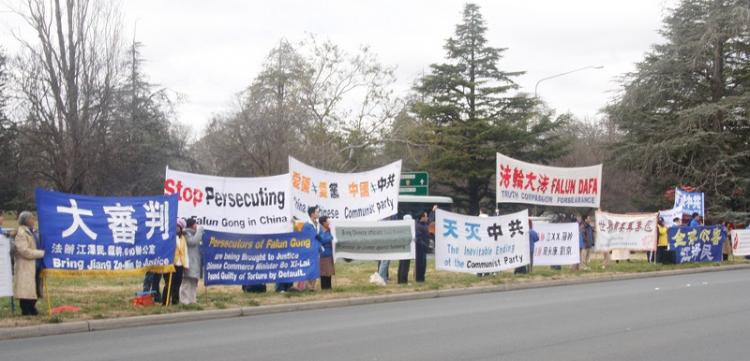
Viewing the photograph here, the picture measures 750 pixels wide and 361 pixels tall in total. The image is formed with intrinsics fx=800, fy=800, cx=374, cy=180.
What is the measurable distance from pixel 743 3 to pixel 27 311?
4065cm

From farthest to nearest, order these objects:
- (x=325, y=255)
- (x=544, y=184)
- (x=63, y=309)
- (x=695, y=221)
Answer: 1. (x=695, y=221)
2. (x=544, y=184)
3. (x=325, y=255)
4. (x=63, y=309)

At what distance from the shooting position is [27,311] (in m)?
12.4

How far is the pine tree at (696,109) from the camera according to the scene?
41.9m

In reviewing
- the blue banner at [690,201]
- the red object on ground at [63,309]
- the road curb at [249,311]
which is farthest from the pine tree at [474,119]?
the red object on ground at [63,309]

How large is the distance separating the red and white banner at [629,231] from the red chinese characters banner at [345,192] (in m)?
9.55

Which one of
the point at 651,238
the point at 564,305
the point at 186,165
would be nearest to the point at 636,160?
the point at 651,238

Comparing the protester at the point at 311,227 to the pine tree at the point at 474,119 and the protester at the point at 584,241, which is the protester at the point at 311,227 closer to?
the protester at the point at 584,241

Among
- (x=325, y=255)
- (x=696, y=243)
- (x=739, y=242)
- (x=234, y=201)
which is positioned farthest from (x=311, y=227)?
(x=739, y=242)

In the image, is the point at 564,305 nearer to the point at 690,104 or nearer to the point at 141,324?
the point at 141,324

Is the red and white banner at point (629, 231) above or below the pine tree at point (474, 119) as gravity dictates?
below

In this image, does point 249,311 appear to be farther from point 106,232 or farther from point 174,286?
point 106,232

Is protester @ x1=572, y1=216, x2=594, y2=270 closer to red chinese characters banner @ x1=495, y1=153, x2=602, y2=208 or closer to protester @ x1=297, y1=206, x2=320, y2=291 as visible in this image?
red chinese characters banner @ x1=495, y1=153, x2=602, y2=208

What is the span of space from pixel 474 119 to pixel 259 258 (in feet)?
126

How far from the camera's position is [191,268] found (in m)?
14.3
